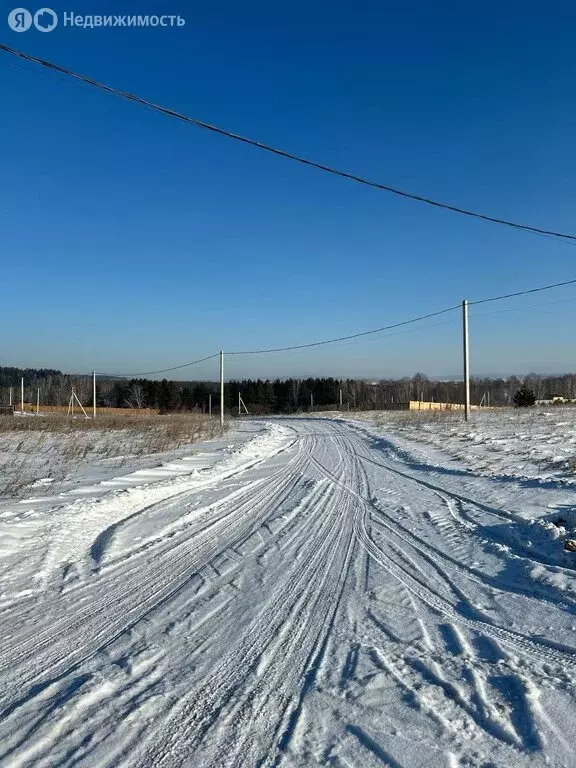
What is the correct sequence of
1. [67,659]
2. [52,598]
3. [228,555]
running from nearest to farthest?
1. [67,659]
2. [52,598]
3. [228,555]

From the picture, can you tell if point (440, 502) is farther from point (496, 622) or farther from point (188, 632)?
point (188, 632)

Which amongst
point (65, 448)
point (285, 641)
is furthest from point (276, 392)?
point (285, 641)

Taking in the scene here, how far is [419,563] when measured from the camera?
6.08m

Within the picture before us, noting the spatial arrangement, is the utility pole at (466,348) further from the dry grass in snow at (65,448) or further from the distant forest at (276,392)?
the distant forest at (276,392)

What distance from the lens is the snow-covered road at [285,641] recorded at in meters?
2.90

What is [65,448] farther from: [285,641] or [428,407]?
[428,407]

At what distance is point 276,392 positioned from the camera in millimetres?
121250

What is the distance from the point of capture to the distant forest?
112 meters

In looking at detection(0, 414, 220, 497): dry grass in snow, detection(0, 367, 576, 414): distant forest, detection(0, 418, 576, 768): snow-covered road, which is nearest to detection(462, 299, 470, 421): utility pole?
detection(0, 414, 220, 497): dry grass in snow

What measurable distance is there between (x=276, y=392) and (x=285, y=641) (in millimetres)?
117155

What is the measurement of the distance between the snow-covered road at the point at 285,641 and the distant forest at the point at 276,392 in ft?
296

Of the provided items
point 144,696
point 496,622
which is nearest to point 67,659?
point 144,696

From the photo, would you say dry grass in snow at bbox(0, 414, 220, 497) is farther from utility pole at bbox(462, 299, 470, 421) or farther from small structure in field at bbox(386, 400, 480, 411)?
small structure in field at bbox(386, 400, 480, 411)

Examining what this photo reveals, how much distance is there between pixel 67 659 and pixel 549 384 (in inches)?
6405
